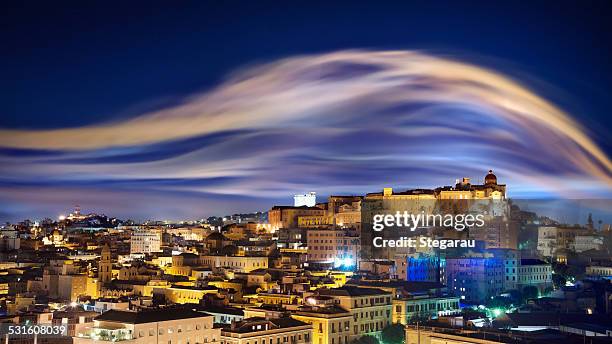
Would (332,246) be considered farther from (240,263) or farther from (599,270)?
(599,270)

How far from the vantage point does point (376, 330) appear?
2105cm

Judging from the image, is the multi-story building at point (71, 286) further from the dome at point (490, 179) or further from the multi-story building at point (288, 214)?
the dome at point (490, 179)

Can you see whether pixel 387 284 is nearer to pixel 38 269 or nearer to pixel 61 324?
pixel 61 324

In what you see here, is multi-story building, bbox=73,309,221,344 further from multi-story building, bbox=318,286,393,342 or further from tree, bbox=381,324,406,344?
tree, bbox=381,324,406,344

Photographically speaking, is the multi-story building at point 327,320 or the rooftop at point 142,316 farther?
the multi-story building at point 327,320

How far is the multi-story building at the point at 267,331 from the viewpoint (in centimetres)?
1728

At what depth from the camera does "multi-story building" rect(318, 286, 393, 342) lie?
20328mm

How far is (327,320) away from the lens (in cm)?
1931

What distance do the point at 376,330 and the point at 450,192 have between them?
18528 mm

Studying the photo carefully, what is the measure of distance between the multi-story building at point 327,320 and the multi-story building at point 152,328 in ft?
9.50

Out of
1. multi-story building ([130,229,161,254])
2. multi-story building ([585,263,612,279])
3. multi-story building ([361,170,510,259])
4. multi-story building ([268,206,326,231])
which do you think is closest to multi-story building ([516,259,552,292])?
multi-story building ([585,263,612,279])

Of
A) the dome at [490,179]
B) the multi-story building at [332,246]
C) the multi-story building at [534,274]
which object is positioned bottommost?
the multi-story building at [534,274]

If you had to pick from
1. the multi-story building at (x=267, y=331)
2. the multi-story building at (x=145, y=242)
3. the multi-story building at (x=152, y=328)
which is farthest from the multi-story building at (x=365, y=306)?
the multi-story building at (x=145, y=242)

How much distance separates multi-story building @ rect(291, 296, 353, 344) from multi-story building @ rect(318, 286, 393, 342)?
20cm
